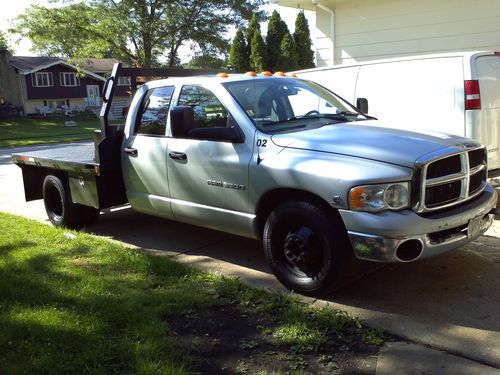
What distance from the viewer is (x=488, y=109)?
6.29 meters

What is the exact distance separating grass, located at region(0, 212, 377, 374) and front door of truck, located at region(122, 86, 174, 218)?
578 mm

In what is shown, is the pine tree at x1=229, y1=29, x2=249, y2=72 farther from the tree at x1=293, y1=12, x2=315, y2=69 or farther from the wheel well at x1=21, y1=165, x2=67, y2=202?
the wheel well at x1=21, y1=165, x2=67, y2=202

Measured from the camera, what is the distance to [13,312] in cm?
396

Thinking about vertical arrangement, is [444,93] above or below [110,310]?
above

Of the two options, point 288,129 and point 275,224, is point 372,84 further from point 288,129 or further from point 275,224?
point 275,224

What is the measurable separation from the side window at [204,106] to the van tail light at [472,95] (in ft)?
9.96

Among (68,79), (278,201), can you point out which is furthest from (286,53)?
(68,79)

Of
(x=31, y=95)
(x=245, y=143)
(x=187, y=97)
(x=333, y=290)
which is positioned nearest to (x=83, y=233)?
(x=187, y=97)

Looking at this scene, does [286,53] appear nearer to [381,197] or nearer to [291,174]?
[291,174]

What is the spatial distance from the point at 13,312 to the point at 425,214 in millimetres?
3190

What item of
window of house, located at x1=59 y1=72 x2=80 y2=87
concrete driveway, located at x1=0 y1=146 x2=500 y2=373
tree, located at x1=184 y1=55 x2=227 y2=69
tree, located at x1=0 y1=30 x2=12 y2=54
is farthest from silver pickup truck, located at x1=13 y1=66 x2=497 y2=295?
window of house, located at x1=59 y1=72 x2=80 y2=87

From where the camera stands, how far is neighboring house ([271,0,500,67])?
932cm

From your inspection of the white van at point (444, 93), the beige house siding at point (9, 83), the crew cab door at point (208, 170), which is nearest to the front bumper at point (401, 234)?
the crew cab door at point (208, 170)

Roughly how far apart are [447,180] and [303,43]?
1697cm
